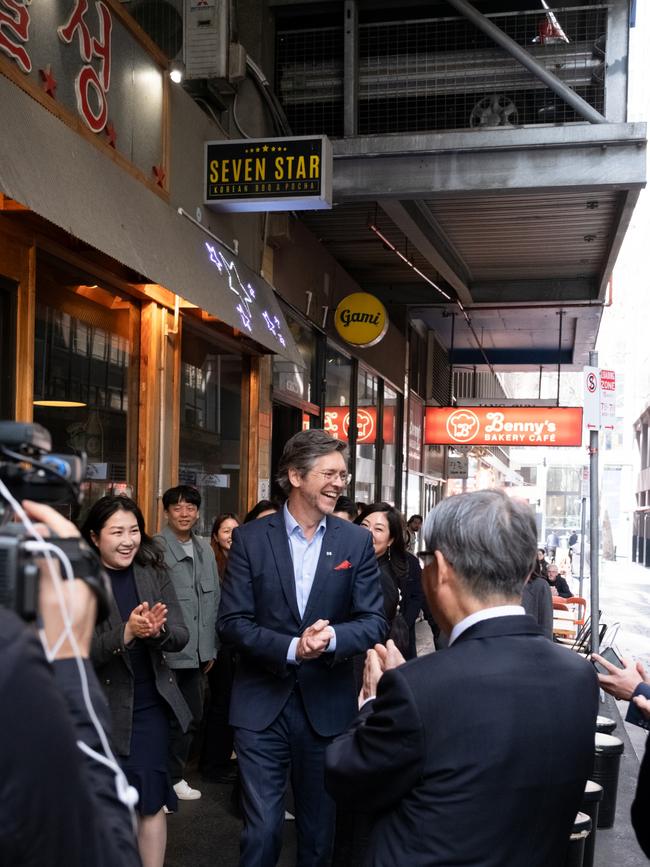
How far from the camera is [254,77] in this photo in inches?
365

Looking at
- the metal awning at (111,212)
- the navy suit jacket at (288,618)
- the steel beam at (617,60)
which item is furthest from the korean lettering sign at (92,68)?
the steel beam at (617,60)

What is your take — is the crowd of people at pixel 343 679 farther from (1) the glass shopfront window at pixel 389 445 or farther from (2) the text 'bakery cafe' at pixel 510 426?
(2) the text 'bakery cafe' at pixel 510 426

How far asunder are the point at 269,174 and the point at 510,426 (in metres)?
11.1

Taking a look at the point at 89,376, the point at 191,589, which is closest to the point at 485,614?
the point at 191,589

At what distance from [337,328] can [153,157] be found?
5.87 metres

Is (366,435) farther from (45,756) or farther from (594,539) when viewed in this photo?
(45,756)

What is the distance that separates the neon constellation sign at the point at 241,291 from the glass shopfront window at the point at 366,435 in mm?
6230

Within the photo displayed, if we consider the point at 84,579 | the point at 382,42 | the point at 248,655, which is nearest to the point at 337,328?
the point at 382,42

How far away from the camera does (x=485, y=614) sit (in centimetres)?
230

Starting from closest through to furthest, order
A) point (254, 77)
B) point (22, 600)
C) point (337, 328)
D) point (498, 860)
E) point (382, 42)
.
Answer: point (22, 600), point (498, 860), point (254, 77), point (382, 42), point (337, 328)

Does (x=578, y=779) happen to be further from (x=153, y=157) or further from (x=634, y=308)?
(x=634, y=308)

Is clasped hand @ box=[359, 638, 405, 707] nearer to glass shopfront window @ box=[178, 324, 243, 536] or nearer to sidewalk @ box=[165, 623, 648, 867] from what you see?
sidewalk @ box=[165, 623, 648, 867]

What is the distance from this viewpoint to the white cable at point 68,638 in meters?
1.24

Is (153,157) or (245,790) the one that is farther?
(153,157)
